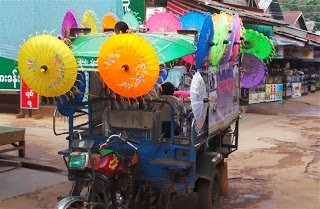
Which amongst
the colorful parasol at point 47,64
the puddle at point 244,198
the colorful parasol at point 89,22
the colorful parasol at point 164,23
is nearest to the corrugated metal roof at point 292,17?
the puddle at point 244,198

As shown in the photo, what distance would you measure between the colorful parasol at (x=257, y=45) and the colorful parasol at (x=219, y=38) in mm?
1638

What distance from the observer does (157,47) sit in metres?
5.31

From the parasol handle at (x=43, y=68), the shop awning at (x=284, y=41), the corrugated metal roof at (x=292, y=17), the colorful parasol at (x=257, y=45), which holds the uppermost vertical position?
the corrugated metal roof at (x=292, y=17)

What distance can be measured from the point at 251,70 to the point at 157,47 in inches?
124

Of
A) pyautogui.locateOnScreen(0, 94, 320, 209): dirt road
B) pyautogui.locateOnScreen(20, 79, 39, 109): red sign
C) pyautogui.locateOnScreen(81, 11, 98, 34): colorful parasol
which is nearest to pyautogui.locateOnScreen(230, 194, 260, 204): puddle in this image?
pyautogui.locateOnScreen(0, 94, 320, 209): dirt road

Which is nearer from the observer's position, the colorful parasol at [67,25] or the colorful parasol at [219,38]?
the colorful parasol at [219,38]

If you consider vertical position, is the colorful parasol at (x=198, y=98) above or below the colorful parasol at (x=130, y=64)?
below

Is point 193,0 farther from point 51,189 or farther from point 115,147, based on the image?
point 115,147

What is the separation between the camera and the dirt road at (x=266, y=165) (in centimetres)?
723

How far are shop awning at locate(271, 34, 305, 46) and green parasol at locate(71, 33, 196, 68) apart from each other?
52.1 feet

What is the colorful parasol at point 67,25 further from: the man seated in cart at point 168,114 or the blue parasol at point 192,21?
the blue parasol at point 192,21

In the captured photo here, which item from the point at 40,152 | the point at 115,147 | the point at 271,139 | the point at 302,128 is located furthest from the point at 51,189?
the point at 302,128

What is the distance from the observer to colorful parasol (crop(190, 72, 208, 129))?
5195 millimetres

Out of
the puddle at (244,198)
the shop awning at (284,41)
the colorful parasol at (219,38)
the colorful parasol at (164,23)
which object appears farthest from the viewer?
the shop awning at (284,41)
